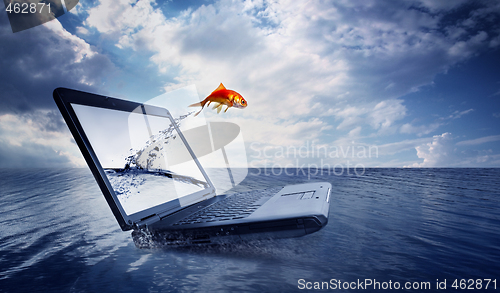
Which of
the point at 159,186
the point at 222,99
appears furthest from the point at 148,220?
the point at 222,99

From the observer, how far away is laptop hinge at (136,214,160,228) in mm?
1212

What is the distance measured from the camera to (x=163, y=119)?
2.07 meters

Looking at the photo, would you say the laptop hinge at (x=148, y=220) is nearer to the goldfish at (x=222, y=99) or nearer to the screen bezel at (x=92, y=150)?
the screen bezel at (x=92, y=150)

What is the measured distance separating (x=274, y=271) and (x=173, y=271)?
0.46 meters

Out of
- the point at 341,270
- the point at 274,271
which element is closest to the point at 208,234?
the point at 274,271

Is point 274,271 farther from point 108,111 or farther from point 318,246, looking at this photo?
point 108,111

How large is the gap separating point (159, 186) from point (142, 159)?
250 millimetres

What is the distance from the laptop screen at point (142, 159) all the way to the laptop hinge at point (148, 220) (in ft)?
0.11

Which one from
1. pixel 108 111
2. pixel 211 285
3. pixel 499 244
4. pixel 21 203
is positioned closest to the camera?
pixel 211 285

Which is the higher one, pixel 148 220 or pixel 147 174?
pixel 147 174

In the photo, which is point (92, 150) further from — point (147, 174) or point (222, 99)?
point (222, 99)

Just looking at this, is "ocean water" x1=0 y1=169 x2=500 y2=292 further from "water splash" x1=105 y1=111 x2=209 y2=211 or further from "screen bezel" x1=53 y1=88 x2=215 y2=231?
"water splash" x1=105 y1=111 x2=209 y2=211

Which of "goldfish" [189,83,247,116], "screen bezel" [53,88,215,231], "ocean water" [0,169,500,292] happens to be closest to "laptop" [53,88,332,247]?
"screen bezel" [53,88,215,231]

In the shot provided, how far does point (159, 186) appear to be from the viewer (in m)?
1.73
